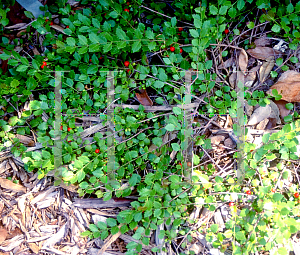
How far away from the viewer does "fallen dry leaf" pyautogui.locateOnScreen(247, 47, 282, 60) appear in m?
1.75

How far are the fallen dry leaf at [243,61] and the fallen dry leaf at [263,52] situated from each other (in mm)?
46

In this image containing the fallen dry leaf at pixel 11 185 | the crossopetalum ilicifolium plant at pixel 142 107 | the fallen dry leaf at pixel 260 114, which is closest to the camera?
the crossopetalum ilicifolium plant at pixel 142 107

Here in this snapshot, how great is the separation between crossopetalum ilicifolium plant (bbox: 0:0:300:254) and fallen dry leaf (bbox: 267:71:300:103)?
77 mm

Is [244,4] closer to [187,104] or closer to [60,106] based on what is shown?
[187,104]

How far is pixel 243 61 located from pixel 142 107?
81cm

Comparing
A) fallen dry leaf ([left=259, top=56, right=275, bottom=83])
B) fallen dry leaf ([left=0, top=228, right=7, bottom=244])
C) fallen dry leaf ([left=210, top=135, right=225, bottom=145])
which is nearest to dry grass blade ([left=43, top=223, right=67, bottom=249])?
fallen dry leaf ([left=0, top=228, right=7, bottom=244])

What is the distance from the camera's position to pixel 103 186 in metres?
1.72

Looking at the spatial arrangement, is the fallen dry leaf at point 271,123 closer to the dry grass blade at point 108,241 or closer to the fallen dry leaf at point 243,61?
the fallen dry leaf at point 243,61

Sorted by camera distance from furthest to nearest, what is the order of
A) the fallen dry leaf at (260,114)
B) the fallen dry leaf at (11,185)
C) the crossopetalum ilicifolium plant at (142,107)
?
1. the fallen dry leaf at (11,185)
2. the fallen dry leaf at (260,114)
3. the crossopetalum ilicifolium plant at (142,107)

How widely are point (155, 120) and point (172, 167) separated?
1.17 ft

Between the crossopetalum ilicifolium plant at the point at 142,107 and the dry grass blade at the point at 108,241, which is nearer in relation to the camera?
the crossopetalum ilicifolium plant at the point at 142,107

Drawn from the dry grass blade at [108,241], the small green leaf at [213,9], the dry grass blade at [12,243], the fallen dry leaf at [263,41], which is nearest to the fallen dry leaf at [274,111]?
the fallen dry leaf at [263,41]

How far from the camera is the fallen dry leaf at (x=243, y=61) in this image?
1743mm

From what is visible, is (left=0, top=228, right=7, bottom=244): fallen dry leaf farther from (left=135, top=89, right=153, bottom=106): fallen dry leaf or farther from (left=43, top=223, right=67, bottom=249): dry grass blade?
(left=135, top=89, right=153, bottom=106): fallen dry leaf
